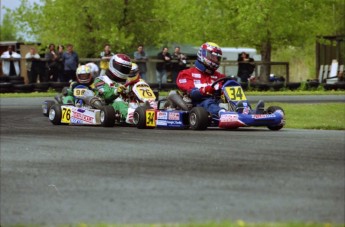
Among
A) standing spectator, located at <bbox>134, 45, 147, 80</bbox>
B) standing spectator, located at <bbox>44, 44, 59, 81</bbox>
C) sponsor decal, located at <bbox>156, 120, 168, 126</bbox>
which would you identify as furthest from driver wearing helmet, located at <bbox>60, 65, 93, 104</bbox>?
standing spectator, located at <bbox>134, 45, 147, 80</bbox>

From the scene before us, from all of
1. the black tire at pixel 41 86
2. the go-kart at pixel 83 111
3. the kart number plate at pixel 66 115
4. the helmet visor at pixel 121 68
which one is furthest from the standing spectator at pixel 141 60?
the helmet visor at pixel 121 68

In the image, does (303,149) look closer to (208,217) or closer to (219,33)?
(208,217)

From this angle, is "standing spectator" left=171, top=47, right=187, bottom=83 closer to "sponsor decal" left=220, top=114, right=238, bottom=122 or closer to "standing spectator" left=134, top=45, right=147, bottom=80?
"standing spectator" left=134, top=45, right=147, bottom=80

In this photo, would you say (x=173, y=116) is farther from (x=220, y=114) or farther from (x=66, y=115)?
(x=66, y=115)

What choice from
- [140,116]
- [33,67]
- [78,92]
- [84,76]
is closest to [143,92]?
[140,116]

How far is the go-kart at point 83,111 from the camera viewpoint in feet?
52.1

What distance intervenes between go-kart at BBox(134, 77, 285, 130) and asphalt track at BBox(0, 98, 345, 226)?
950mm

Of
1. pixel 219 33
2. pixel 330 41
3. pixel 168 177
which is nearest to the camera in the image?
pixel 168 177

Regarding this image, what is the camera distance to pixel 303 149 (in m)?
10.5

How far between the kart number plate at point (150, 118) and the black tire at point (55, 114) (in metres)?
2.69

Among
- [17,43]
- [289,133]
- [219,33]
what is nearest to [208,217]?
[289,133]

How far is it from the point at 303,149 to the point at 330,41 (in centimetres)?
2900

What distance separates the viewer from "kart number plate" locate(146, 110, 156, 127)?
49.6ft

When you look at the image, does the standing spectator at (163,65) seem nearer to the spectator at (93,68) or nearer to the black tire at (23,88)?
the black tire at (23,88)
